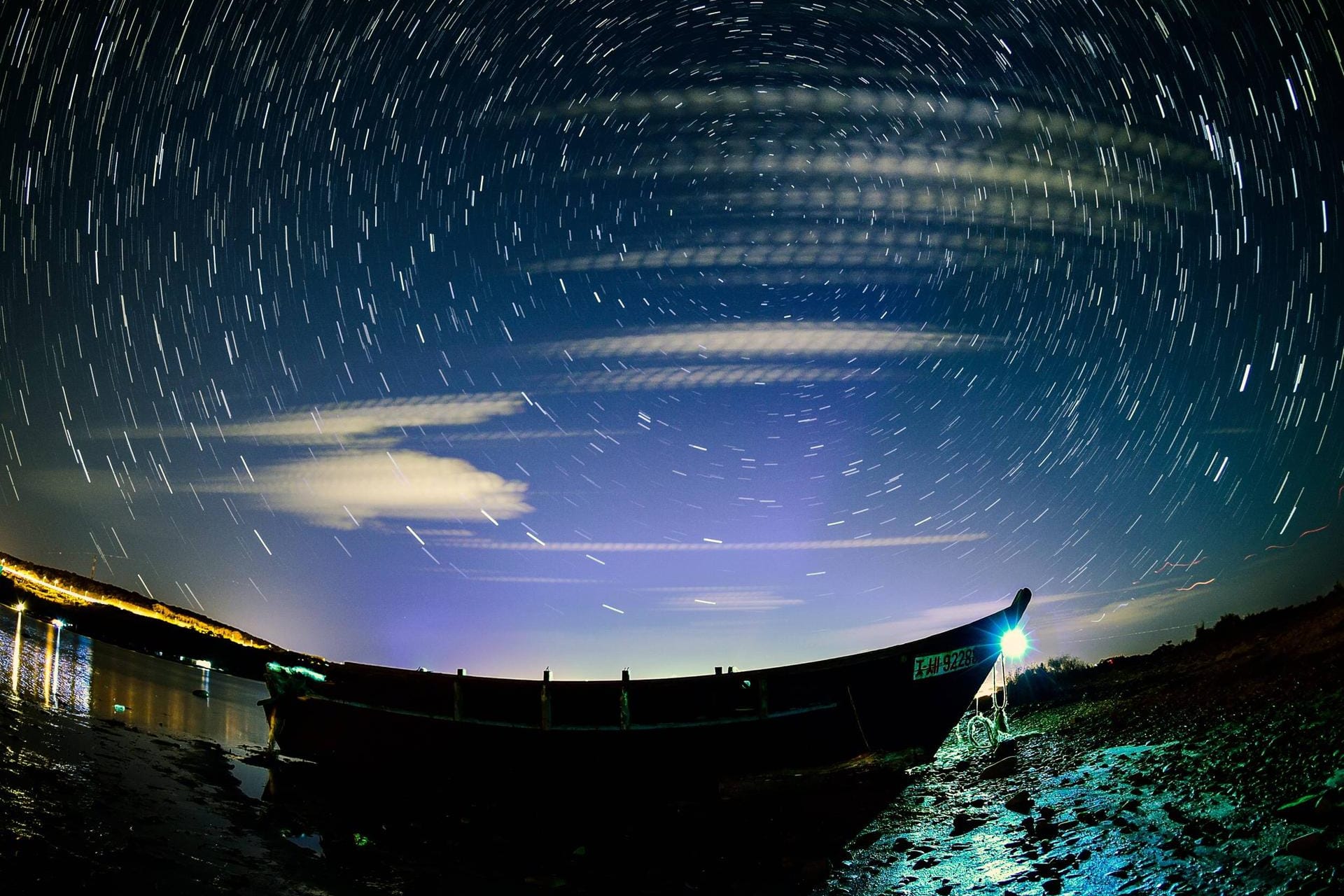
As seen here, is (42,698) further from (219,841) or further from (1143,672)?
(1143,672)

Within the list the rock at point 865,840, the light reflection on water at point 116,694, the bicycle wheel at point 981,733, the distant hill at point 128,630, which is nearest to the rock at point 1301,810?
the rock at point 865,840

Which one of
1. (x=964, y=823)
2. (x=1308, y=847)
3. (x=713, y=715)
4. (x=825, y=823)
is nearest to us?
(x=1308, y=847)

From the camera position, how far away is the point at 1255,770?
278 inches

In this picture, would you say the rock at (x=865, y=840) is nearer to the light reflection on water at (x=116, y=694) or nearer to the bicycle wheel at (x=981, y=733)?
the bicycle wheel at (x=981, y=733)

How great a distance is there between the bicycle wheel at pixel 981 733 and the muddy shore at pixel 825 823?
49 cm

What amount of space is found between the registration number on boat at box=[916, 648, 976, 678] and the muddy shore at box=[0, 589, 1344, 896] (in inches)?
72.7

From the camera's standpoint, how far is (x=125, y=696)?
25.9 meters

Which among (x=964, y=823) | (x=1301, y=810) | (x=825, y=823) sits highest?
(x=1301, y=810)

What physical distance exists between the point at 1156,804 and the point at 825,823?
439 cm

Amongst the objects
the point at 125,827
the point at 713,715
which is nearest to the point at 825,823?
the point at 713,715

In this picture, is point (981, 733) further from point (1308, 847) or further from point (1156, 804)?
point (1308, 847)

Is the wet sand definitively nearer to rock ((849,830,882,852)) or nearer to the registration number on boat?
rock ((849,830,882,852))

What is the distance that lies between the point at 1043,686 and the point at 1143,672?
6.41 meters

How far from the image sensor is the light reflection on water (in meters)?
18.4
